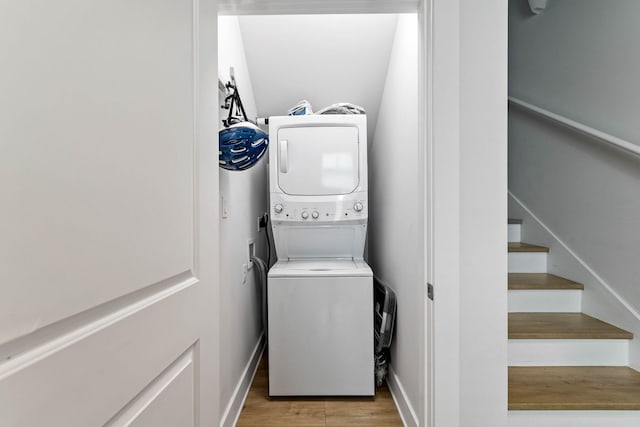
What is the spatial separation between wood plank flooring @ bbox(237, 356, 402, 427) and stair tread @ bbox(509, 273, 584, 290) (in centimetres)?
A: 99

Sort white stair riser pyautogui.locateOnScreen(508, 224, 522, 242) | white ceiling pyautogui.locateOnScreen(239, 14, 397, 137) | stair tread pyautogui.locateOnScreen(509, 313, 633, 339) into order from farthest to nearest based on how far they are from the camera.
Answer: white stair riser pyautogui.locateOnScreen(508, 224, 522, 242) < white ceiling pyautogui.locateOnScreen(239, 14, 397, 137) < stair tread pyautogui.locateOnScreen(509, 313, 633, 339)

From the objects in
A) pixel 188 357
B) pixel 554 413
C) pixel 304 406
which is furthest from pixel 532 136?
pixel 188 357

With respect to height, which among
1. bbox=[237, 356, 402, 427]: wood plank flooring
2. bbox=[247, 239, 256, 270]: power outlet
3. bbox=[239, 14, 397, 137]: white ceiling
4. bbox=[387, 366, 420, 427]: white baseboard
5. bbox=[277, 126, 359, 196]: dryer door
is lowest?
bbox=[237, 356, 402, 427]: wood plank flooring

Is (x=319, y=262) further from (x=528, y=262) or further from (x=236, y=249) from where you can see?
(x=528, y=262)

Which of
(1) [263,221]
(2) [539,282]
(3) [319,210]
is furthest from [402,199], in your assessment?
(1) [263,221]

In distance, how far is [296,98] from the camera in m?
2.63

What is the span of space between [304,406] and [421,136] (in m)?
1.65

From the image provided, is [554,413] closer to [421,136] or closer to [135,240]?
[421,136]

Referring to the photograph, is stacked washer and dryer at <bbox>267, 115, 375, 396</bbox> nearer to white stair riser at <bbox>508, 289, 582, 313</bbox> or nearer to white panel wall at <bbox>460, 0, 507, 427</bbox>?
white stair riser at <bbox>508, 289, 582, 313</bbox>

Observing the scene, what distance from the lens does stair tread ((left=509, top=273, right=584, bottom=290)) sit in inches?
77.4

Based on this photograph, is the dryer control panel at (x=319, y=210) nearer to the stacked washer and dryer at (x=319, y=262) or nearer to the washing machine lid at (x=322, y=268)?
the stacked washer and dryer at (x=319, y=262)

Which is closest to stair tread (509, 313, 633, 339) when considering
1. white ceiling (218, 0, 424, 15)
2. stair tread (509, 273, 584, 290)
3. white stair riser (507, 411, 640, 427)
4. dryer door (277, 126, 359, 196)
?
stair tread (509, 273, 584, 290)

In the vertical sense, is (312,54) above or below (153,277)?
above

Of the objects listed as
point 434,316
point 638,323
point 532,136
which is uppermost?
point 532,136
